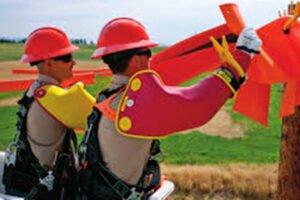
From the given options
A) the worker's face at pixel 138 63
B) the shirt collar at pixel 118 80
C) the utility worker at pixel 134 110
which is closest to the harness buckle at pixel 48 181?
the utility worker at pixel 134 110

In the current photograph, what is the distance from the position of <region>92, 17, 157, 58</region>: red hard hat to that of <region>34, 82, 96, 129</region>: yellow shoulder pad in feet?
1.94

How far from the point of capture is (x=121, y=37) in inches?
132

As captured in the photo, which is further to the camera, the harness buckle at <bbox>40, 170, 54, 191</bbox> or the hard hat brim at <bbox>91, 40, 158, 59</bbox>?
the harness buckle at <bbox>40, 170, 54, 191</bbox>

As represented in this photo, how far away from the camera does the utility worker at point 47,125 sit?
3978mm

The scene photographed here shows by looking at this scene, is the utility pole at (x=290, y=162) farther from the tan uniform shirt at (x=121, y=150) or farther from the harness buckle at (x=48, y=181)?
the tan uniform shirt at (x=121, y=150)

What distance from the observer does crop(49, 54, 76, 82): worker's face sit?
4.29m

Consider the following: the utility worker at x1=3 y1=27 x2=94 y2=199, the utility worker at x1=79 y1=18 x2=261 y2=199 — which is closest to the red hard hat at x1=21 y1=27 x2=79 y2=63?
the utility worker at x1=3 y1=27 x2=94 y2=199

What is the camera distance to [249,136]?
19594 millimetres

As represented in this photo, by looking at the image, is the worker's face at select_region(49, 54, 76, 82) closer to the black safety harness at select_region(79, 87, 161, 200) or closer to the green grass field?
the black safety harness at select_region(79, 87, 161, 200)

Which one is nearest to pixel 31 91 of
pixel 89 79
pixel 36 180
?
pixel 36 180

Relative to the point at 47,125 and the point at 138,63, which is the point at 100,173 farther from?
the point at 47,125

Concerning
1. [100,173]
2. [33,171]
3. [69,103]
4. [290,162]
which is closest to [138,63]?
[100,173]

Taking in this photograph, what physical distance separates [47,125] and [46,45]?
631 millimetres

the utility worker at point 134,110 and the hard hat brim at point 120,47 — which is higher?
the hard hat brim at point 120,47
